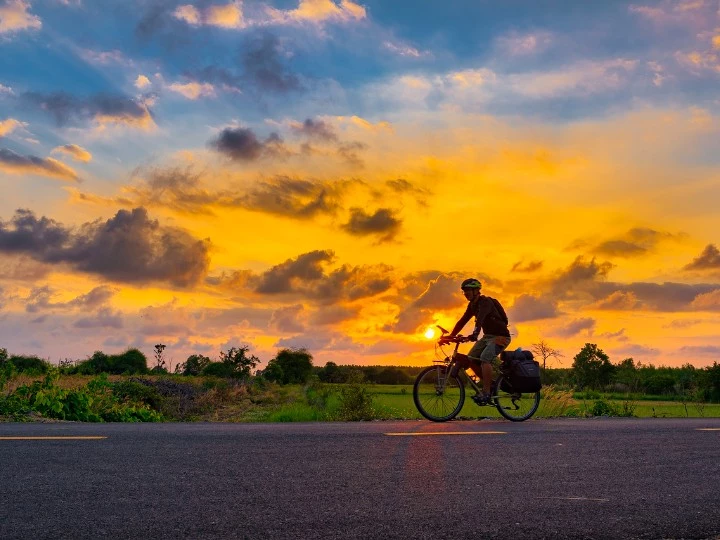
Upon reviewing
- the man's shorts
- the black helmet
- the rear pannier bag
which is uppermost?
the black helmet

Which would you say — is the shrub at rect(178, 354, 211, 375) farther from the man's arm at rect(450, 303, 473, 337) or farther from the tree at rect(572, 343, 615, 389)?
the tree at rect(572, 343, 615, 389)

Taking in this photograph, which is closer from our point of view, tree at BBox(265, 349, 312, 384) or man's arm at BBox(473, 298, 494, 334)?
man's arm at BBox(473, 298, 494, 334)

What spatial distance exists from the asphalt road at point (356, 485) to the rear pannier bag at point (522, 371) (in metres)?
3.84

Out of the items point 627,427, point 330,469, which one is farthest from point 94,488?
point 627,427

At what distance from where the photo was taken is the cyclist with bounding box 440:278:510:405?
14.1 m

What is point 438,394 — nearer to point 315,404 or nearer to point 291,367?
point 315,404

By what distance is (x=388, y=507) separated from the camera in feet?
19.6

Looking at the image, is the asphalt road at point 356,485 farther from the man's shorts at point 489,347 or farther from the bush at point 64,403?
the bush at point 64,403

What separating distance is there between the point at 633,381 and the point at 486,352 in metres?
92.9

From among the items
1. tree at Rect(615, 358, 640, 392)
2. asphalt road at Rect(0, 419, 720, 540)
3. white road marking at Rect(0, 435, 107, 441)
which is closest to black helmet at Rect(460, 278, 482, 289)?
asphalt road at Rect(0, 419, 720, 540)

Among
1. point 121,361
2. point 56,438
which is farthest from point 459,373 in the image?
point 121,361

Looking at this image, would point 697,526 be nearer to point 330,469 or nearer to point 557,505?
point 557,505

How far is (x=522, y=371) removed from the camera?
1455 cm

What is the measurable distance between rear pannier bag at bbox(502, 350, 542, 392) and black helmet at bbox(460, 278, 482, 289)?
1.64m
